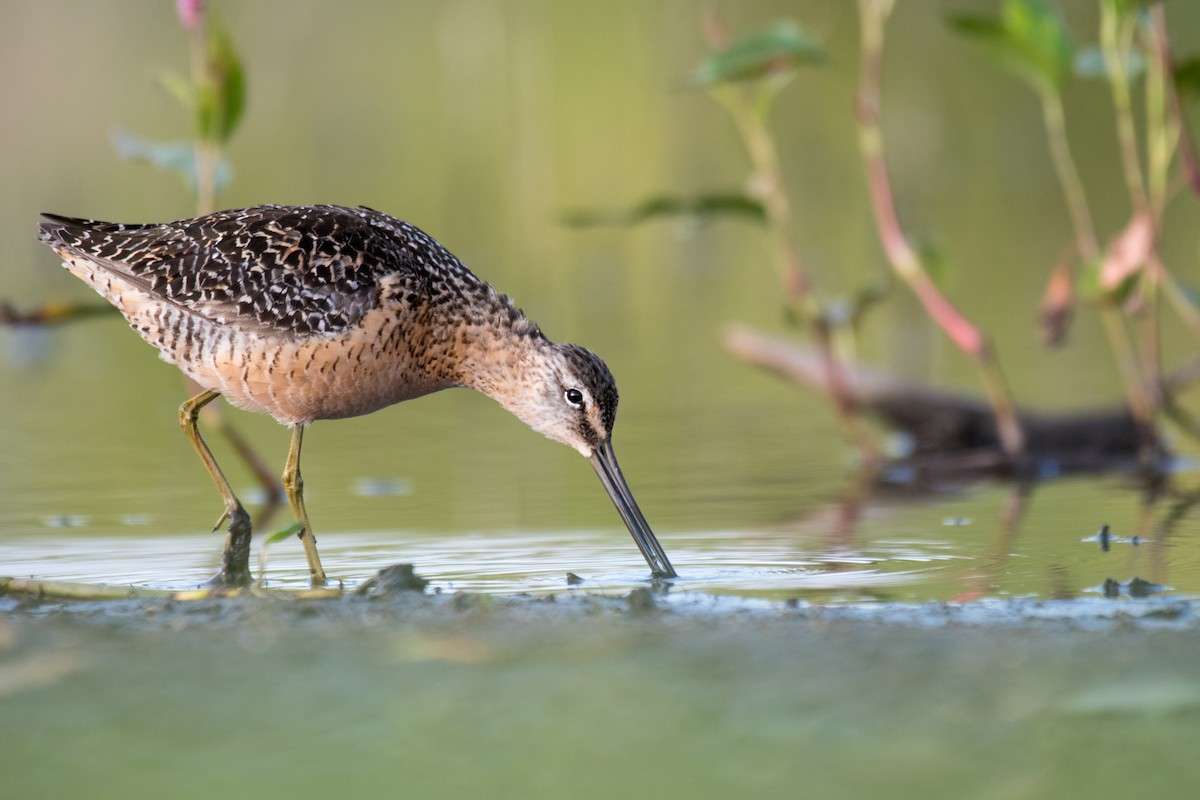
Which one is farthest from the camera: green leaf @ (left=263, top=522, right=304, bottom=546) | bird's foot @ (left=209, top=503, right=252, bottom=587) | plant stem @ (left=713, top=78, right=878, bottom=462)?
plant stem @ (left=713, top=78, right=878, bottom=462)

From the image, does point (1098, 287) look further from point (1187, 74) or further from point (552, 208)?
point (552, 208)

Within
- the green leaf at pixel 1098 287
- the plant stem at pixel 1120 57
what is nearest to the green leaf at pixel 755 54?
the plant stem at pixel 1120 57

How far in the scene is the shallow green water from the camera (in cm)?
271

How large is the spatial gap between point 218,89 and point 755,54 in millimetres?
1774

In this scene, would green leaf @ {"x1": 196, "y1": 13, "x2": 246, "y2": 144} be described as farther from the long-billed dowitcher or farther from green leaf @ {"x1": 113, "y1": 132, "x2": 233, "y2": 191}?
the long-billed dowitcher

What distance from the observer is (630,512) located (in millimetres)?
4570

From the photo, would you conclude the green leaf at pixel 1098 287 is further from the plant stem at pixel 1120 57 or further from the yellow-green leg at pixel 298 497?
the yellow-green leg at pixel 298 497

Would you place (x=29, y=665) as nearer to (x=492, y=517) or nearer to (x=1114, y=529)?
(x=492, y=517)

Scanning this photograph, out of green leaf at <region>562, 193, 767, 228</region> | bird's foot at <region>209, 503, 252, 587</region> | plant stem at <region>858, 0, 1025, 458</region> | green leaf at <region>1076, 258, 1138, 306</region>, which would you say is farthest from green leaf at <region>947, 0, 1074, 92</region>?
bird's foot at <region>209, 503, 252, 587</region>

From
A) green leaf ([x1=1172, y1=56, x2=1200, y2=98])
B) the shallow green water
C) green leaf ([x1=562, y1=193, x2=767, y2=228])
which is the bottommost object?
the shallow green water

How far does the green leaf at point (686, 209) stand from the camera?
5.75 metres

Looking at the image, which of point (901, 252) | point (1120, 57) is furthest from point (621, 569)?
point (1120, 57)

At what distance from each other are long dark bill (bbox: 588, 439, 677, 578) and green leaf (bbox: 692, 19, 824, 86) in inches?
58.3

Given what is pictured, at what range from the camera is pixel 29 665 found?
3188mm
